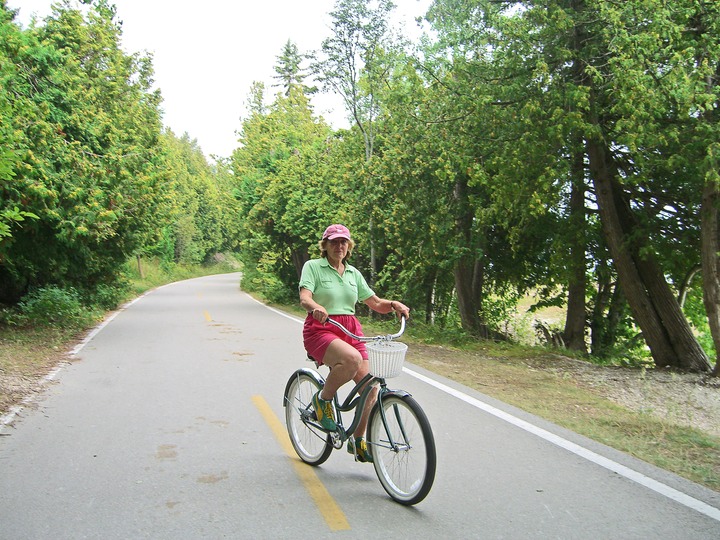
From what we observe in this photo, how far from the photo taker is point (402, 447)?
4148 mm

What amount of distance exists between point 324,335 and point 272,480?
3.99 feet

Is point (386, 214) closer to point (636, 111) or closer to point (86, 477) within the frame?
point (636, 111)

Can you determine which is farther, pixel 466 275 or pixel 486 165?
pixel 466 275

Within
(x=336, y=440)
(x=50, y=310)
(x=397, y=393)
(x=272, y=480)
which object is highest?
(x=397, y=393)

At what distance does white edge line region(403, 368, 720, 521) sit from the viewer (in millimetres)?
4172

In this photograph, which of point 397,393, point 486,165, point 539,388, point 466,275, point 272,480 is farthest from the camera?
point 466,275

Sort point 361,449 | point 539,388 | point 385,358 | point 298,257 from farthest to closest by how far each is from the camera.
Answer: point 298,257 < point 539,388 < point 361,449 < point 385,358

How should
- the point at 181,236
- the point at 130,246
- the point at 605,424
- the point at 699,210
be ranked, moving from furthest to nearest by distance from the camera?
the point at 181,236 → the point at 130,246 → the point at 699,210 → the point at 605,424

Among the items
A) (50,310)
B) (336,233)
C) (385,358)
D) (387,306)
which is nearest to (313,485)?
(385,358)

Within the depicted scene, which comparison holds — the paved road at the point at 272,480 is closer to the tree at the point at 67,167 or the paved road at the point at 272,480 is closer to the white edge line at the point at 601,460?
the white edge line at the point at 601,460

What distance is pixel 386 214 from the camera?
17578 mm

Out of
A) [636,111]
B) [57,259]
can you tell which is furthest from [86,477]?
[57,259]

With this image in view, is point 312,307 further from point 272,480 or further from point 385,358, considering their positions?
point 272,480

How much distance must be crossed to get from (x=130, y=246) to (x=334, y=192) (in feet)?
24.6
